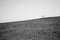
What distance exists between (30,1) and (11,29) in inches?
31.3

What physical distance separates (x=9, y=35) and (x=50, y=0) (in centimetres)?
122

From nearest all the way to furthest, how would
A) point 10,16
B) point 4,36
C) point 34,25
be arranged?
point 4,36 < point 34,25 < point 10,16

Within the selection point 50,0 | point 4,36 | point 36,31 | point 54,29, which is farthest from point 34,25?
point 50,0

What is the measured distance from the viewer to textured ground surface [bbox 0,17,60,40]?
0.79 m

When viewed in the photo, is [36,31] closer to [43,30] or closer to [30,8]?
[43,30]

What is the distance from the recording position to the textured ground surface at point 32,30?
793 millimetres

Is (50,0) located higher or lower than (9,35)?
higher

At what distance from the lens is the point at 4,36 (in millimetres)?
855

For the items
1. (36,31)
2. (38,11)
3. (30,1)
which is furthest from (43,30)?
(30,1)

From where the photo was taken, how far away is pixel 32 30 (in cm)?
90

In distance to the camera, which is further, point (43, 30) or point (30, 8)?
point (30, 8)

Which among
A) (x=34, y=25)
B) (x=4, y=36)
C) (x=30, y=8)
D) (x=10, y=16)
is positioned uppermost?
(x=30, y=8)

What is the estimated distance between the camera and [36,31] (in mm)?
875

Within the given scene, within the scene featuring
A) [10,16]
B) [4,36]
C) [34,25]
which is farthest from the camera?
[10,16]
